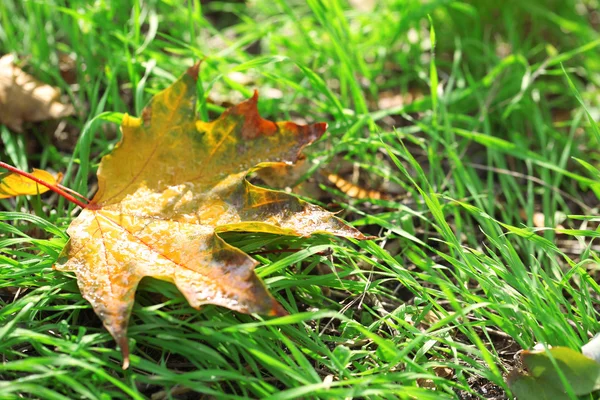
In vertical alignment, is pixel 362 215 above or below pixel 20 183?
below

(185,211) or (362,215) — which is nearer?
(185,211)

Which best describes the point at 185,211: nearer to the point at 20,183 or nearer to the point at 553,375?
the point at 20,183

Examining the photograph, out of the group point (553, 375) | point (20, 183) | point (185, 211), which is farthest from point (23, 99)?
point (553, 375)

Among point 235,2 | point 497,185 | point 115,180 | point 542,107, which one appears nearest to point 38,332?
point 115,180

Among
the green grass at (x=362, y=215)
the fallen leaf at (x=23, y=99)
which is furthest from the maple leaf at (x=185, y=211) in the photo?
the fallen leaf at (x=23, y=99)

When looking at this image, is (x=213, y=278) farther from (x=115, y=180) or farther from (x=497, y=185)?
(x=497, y=185)

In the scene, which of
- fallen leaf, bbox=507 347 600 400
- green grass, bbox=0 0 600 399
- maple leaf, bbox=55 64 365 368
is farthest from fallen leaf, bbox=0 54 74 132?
fallen leaf, bbox=507 347 600 400

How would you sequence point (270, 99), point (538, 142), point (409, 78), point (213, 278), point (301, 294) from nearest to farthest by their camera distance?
point (213, 278), point (301, 294), point (270, 99), point (538, 142), point (409, 78)
